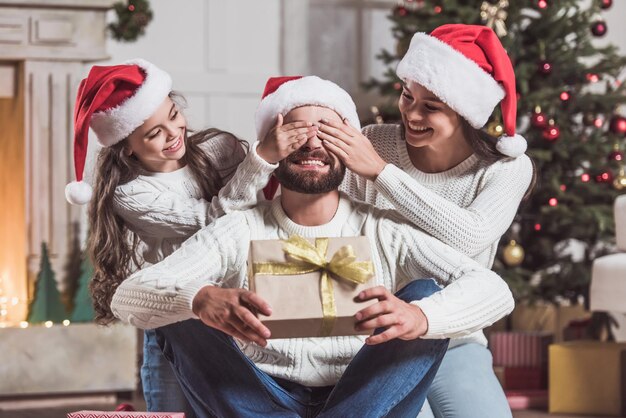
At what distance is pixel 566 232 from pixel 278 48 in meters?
1.47

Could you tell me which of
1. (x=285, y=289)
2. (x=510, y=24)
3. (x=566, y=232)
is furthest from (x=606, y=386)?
(x=285, y=289)

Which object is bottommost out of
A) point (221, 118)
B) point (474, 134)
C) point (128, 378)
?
point (128, 378)

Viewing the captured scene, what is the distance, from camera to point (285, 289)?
199 centimetres

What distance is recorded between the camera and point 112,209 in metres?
2.47

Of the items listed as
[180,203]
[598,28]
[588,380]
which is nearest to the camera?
[180,203]

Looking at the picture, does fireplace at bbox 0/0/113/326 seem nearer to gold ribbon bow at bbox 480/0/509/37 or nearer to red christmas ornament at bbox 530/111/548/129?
gold ribbon bow at bbox 480/0/509/37

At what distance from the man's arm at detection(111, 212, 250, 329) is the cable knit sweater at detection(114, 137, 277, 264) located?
0.21 feet

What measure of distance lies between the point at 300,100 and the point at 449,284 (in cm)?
45

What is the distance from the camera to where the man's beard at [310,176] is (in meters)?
2.20

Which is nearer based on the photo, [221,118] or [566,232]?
[566,232]

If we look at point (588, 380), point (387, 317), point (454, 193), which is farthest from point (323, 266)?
point (588, 380)

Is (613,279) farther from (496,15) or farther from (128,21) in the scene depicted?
(128,21)

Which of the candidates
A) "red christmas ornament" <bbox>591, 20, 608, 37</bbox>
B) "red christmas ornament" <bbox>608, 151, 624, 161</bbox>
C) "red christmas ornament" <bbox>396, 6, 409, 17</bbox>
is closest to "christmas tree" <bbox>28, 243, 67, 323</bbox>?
"red christmas ornament" <bbox>396, 6, 409, 17</bbox>

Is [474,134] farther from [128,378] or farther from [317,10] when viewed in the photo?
[317,10]
